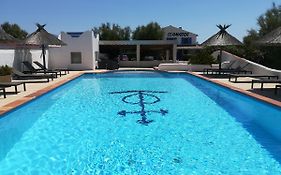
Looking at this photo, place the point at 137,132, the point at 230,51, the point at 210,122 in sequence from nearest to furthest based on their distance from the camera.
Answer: the point at 137,132
the point at 210,122
the point at 230,51

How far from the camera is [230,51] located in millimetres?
27062

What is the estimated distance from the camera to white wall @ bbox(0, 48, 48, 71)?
15.6 m

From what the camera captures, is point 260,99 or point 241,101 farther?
point 241,101

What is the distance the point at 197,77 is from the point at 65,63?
11793mm

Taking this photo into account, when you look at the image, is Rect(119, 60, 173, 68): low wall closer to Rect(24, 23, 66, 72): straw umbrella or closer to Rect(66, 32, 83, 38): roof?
Rect(66, 32, 83, 38): roof

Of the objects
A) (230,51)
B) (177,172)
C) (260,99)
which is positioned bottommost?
(177,172)

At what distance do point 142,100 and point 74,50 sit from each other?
14546 millimetres

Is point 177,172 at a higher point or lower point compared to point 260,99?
lower

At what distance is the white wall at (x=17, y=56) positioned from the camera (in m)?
15.6

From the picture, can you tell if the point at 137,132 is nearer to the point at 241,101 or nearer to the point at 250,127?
the point at 250,127

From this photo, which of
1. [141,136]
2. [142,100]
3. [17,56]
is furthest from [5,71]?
[141,136]

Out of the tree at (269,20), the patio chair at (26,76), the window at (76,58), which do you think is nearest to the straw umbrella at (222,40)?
the patio chair at (26,76)

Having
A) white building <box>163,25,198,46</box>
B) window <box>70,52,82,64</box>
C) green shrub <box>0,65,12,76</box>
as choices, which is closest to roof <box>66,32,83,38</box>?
window <box>70,52,82,64</box>

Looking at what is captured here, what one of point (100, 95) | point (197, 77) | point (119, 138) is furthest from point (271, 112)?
point (197, 77)
